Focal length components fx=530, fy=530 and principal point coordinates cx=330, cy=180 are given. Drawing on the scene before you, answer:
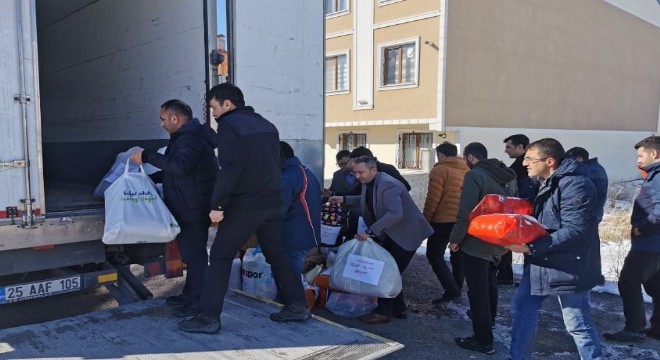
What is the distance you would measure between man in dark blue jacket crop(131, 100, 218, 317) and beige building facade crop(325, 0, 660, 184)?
1073 centimetres

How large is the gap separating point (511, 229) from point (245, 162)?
62.2 inches

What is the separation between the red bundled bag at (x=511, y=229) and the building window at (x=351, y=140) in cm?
1361

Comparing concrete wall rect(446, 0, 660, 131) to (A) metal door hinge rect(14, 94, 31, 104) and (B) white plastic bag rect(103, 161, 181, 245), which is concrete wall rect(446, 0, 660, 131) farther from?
(A) metal door hinge rect(14, 94, 31, 104)

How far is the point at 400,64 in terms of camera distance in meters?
14.9

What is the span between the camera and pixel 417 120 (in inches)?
568

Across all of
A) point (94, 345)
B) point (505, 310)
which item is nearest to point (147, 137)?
point (94, 345)

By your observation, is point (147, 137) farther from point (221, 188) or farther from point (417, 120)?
point (417, 120)

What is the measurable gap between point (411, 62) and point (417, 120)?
1.64m

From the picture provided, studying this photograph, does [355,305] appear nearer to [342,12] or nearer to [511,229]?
[511,229]

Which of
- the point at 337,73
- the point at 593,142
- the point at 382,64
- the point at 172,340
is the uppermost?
the point at 382,64

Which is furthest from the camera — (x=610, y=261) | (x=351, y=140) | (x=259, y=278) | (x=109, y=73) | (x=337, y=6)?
(x=351, y=140)

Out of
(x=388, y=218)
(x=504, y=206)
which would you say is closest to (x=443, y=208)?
(x=388, y=218)

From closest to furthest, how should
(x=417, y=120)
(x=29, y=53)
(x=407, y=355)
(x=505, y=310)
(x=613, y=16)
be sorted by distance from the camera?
1. (x=29, y=53)
2. (x=407, y=355)
3. (x=505, y=310)
4. (x=417, y=120)
5. (x=613, y=16)

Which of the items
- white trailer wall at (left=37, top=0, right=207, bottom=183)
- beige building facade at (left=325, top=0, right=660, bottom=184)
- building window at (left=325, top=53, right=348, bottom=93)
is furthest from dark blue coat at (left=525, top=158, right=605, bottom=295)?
building window at (left=325, top=53, right=348, bottom=93)
